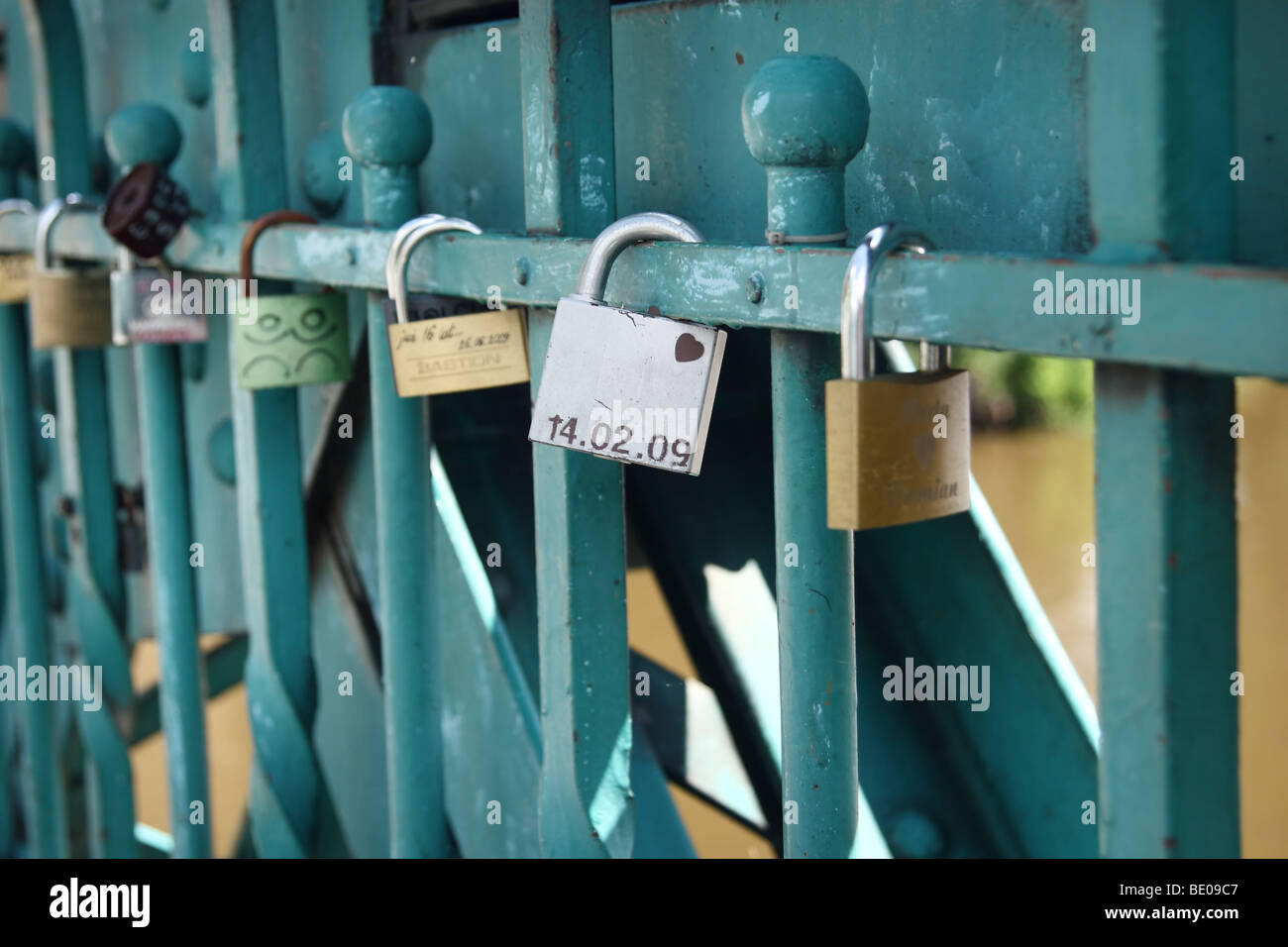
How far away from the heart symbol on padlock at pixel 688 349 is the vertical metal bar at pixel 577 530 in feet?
0.47

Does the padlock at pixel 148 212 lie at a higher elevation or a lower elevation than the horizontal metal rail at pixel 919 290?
higher

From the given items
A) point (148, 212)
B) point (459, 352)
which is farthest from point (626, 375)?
point (148, 212)

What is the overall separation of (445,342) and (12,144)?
1.02 meters

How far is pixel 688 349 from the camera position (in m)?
0.71

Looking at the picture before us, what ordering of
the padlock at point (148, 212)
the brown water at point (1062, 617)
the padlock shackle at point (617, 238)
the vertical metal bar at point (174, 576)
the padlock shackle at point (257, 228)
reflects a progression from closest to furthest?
the padlock shackle at point (617, 238) → the padlock shackle at point (257, 228) → the padlock at point (148, 212) → the vertical metal bar at point (174, 576) → the brown water at point (1062, 617)

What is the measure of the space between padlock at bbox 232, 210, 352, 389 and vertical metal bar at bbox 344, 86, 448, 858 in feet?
0.39

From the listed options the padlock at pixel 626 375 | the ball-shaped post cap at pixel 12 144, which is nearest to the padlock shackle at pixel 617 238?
the padlock at pixel 626 375

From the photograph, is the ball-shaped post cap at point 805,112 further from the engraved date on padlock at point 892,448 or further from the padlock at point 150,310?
the padlock at point 150,310

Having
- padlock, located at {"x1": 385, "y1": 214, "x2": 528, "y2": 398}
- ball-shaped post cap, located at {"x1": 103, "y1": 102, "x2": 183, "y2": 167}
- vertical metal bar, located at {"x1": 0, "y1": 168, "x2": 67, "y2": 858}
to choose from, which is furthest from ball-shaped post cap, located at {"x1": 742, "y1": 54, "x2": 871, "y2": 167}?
vertical metal bar, located at {"x1": 0, "y1": 168, "x2": 67, "y2": 858}

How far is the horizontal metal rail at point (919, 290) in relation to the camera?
516 millimetres

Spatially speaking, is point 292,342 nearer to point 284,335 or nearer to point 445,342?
point 284,335
